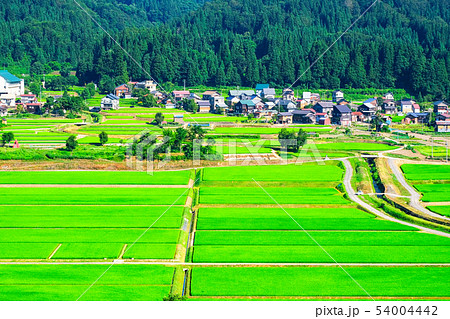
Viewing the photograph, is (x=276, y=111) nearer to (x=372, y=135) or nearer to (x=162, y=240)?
(x=372, y=135)

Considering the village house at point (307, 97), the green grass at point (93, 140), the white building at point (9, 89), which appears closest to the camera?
the green grass at point (93, 140)

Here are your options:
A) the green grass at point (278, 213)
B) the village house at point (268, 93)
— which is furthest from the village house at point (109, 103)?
the green grass at point (278, 213)

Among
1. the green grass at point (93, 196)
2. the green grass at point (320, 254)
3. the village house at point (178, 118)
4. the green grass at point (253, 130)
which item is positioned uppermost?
the village house at point (178, 118)

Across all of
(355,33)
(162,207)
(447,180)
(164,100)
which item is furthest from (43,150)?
(355,33)

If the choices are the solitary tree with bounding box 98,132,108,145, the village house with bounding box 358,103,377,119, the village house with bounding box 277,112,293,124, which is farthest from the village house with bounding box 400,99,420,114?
the solitary tree with bounding box 98,132,108,145

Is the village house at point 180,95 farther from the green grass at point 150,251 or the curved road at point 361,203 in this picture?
the green grass at point 150,251

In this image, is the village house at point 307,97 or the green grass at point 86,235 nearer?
the green grass at point 86,235

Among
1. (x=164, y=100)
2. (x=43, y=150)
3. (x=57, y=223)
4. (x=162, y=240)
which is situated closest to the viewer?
(x=162, y=240)
